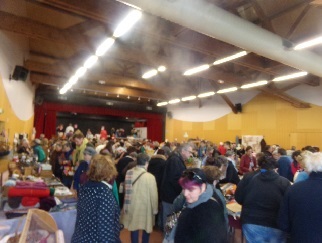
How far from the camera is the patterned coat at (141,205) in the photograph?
3160mm

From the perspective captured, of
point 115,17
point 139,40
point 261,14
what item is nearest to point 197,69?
point 139,40

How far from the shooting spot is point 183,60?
7410 mm

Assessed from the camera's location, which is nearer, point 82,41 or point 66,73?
point 82,41

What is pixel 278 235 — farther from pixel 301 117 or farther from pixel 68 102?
pixel 68 102

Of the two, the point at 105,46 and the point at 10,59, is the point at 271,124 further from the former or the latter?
the point at 10,59

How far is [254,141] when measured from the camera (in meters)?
11.9

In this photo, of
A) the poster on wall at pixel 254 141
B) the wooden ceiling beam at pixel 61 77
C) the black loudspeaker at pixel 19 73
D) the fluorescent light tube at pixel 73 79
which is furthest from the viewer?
the poster on wall at pixel 254 141

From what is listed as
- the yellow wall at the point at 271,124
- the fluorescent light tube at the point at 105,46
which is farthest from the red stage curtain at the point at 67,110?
the fluorescent light tube at the point at 105,46

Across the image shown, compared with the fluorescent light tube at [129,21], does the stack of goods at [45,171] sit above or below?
below

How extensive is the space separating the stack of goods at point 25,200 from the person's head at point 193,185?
5.46 ft

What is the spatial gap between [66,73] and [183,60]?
4.33m

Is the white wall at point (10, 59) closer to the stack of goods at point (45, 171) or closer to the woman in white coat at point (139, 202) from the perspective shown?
the stack of goods at point (45, 171)

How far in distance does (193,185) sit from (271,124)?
11.0m

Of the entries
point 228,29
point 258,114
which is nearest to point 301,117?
→ point 258,114
